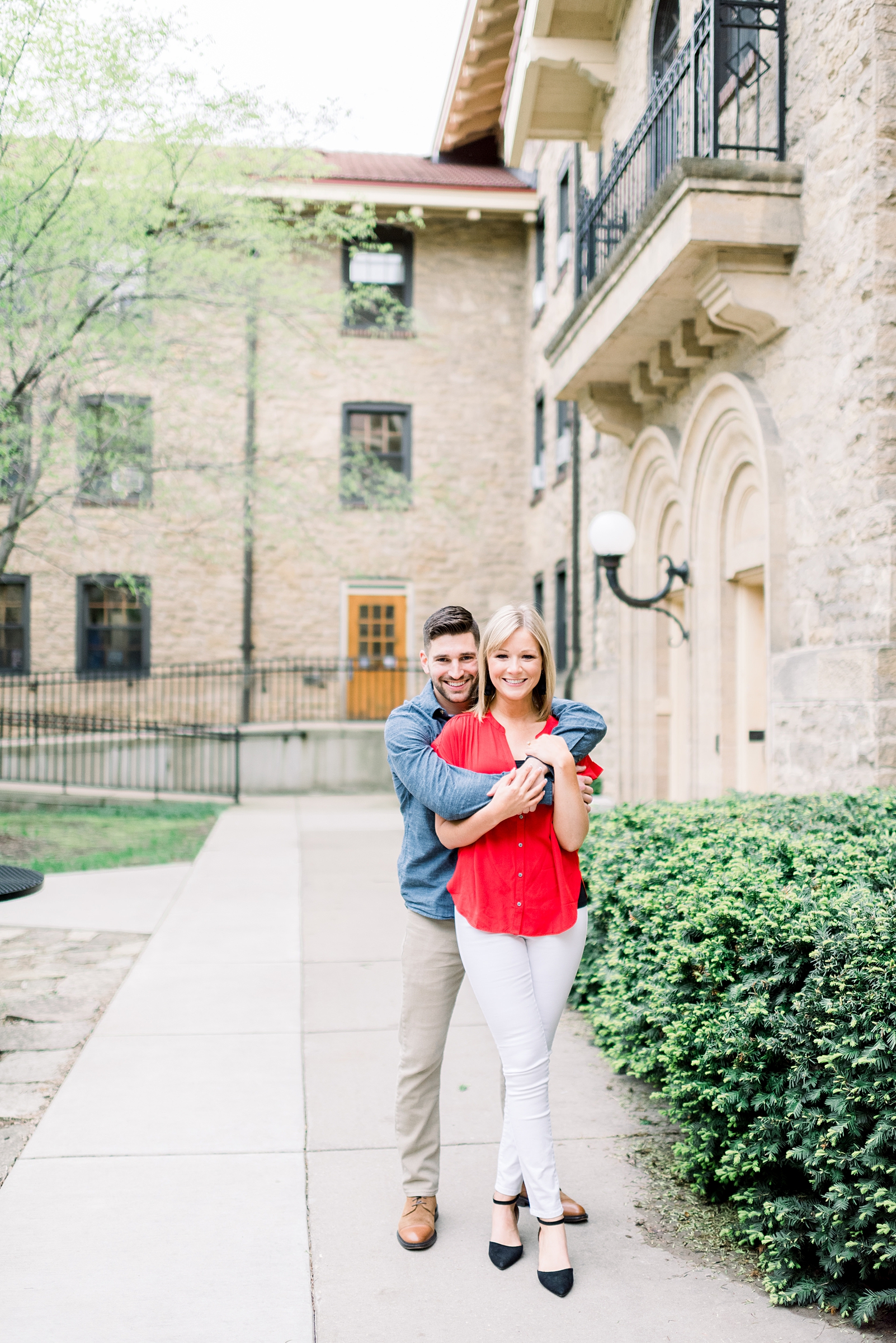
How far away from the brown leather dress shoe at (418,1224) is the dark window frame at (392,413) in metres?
16.5

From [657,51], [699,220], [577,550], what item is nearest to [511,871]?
[699,220]

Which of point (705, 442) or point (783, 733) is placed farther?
point (705, 442)

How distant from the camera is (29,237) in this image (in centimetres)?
895

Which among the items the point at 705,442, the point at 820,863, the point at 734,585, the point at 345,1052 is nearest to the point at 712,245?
the point at 705,442

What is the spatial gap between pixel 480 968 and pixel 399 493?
12847 mm

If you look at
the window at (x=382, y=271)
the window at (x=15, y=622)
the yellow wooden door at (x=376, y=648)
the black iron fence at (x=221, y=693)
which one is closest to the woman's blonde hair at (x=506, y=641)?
the black iron fence at (x=221, y=693)

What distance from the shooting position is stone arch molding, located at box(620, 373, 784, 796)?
779cm

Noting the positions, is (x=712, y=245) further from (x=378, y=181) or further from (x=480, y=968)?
(x=378, y=181)

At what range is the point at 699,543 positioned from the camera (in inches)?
354

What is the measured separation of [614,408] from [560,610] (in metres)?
6.61

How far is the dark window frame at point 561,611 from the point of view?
16.2 m

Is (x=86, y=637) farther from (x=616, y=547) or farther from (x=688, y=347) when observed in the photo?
(x=688, y=347)

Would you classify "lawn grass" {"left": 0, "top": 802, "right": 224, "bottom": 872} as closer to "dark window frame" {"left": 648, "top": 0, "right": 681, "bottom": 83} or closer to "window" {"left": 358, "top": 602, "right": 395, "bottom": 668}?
"window" {"left": 358, "top": 602, "right": 395, "bottom": 668}

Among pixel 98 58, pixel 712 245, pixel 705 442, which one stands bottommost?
pixel 705 442
